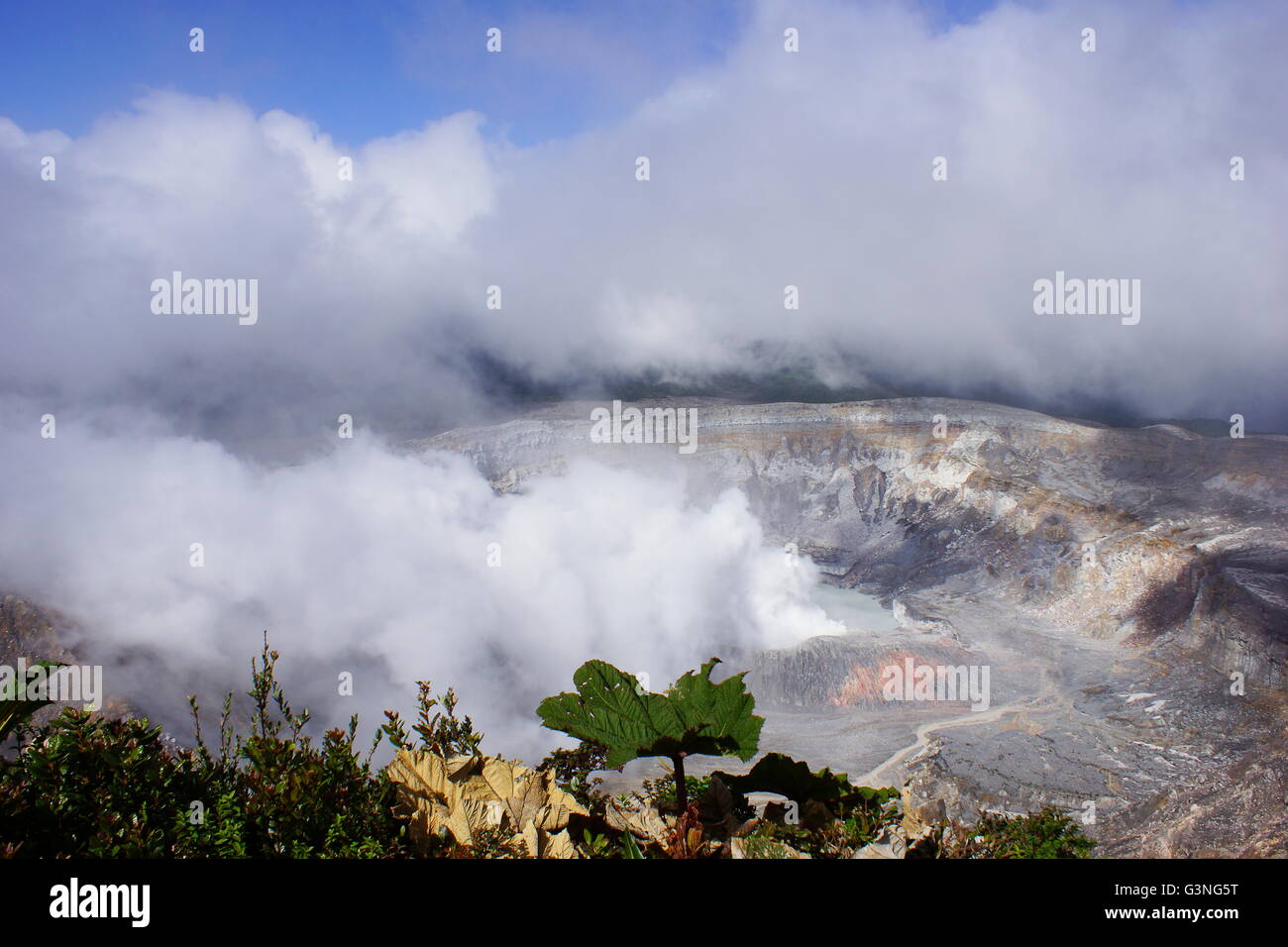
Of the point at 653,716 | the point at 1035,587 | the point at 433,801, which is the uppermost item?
the point at 653,716

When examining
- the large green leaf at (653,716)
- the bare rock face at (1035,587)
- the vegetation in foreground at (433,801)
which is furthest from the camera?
the bare rock face at (1035,587)

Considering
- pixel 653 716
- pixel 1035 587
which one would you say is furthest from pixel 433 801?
pixel 1035 587

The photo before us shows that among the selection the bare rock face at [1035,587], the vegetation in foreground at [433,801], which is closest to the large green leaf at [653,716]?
the vegetation in foreground at [433,801]

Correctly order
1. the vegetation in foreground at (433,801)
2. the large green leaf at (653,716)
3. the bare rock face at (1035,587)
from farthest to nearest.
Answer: the bare rock face at (1035,587), the large green leaf at (653,716), the vegetation in foreground at (433,801)

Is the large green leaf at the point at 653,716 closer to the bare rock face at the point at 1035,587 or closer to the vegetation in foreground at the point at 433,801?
the vegetation in foreground at the point at 433,801

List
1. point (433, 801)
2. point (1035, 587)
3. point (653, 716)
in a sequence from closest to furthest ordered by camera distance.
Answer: point (433, 801) → point (653, 716) → point (1035, 587)

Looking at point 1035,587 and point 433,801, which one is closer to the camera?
point 433,801

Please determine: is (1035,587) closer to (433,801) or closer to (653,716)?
(653,716)

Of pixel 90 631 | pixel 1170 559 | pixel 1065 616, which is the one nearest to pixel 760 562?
pixel 1065 616
